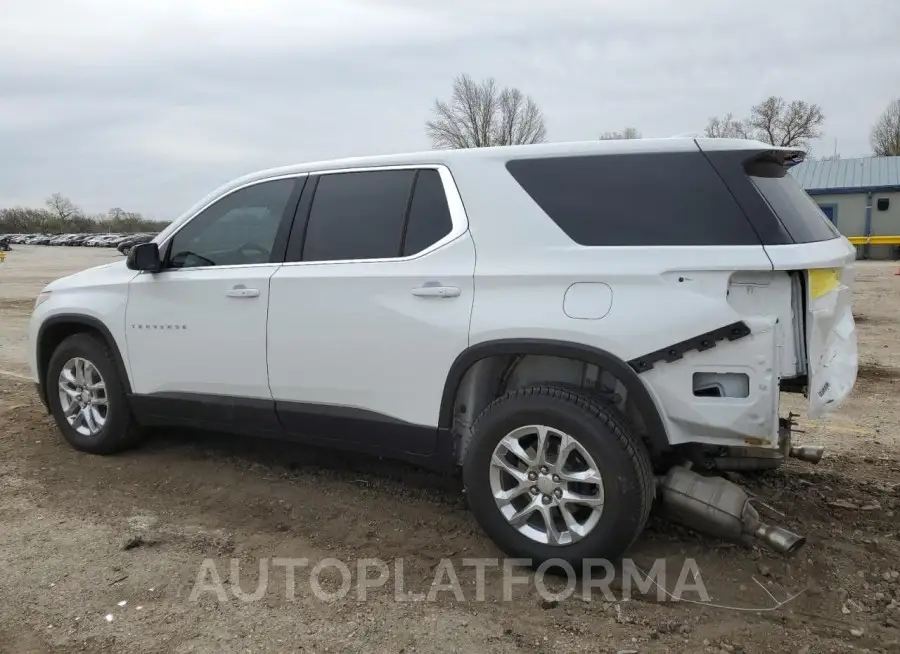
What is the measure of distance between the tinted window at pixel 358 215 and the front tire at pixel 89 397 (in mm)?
1842

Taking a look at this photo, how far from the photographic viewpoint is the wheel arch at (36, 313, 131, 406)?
465 cm

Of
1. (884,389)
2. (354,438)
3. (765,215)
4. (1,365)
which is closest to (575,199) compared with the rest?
(765,215)

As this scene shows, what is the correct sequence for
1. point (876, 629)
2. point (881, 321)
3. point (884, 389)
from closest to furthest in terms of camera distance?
point (876, 629), point (884, 389), point (881, 321)

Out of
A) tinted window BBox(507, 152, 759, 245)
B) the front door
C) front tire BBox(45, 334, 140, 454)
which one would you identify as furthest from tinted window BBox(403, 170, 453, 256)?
front tire BBox(45, 334, 140, 454)

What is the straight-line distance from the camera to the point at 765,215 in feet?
9.63

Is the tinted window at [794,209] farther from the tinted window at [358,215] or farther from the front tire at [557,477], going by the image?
the tinted window at [358,215]

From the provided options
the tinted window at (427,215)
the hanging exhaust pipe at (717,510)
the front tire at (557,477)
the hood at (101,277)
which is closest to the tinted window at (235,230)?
the hood at (101,277)

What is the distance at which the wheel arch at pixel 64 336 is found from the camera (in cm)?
Answer: 465

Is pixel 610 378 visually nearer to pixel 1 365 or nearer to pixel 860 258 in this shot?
pixel 1 365

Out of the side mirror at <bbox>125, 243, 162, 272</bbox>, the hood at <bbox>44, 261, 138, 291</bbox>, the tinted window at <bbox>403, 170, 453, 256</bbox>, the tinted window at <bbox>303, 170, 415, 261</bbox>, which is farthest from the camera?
the hood at <bbox>44, 261, 138, 291</bbox>

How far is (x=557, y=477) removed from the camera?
3131 millimetres

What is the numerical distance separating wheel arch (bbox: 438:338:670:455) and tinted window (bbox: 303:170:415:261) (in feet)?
2.33

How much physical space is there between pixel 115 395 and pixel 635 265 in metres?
3.52

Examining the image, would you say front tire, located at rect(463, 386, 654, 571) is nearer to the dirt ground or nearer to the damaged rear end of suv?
the damaged rear end of suv
